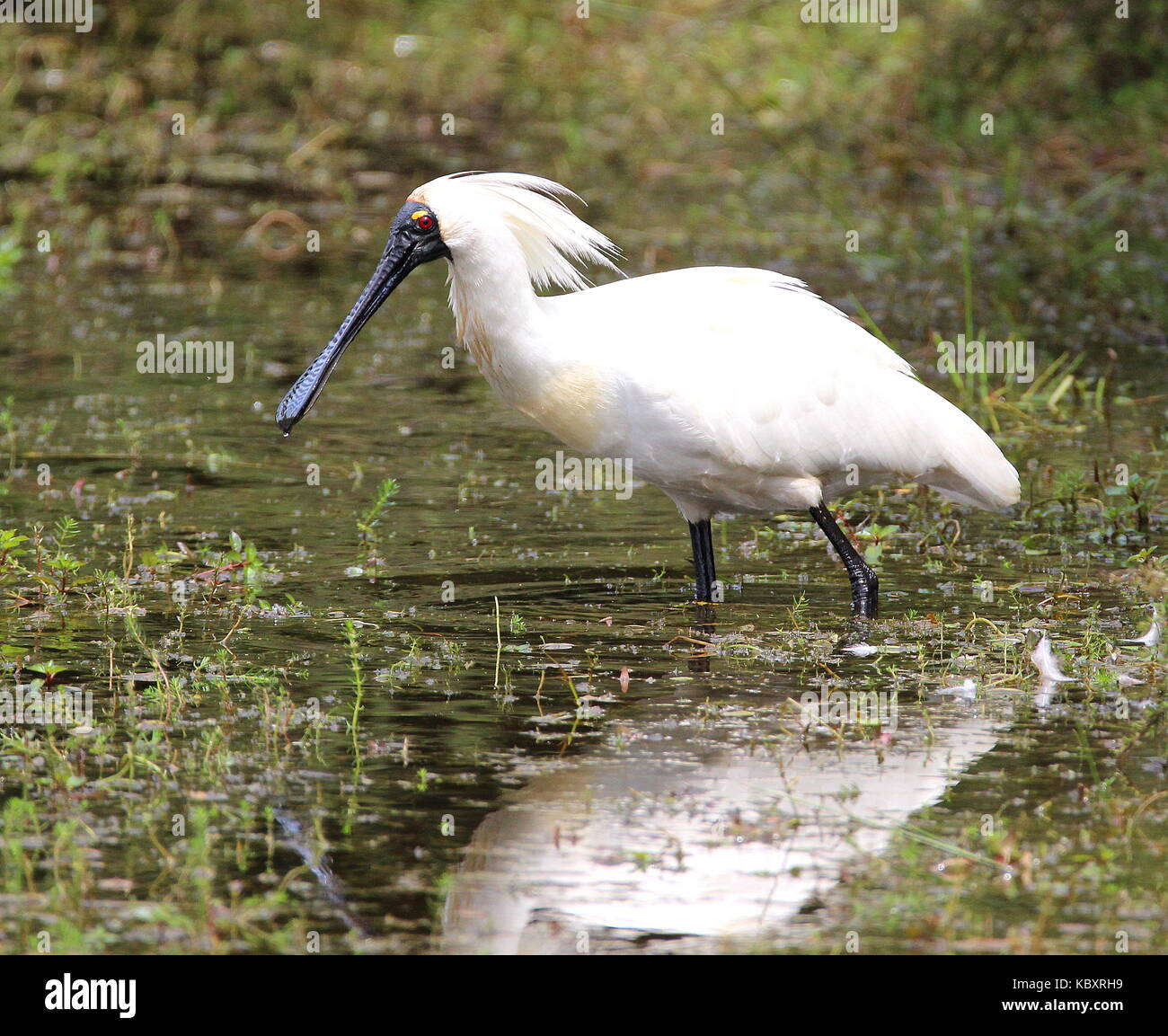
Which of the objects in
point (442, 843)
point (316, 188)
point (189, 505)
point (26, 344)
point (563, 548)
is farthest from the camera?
point (316, 188)

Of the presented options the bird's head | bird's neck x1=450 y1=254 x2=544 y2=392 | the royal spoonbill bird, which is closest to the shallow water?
the royal spoonbill bird

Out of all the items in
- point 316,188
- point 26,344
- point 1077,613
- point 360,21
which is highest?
point 360,21

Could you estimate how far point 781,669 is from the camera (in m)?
6.84

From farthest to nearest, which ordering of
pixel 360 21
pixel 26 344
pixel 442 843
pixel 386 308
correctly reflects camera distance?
pixel 360 21, pixel 386 308, pixel 26 344, pixel 442 843

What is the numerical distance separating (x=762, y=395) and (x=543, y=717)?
169 centimetres

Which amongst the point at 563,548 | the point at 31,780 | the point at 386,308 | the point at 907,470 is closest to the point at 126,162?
the point at 386,308

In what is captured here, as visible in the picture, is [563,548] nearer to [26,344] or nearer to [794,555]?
[794,555]

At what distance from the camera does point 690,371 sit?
283 inches

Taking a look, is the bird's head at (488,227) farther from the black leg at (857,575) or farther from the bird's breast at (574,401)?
the black leg at (857,575)

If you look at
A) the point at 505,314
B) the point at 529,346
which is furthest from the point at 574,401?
the point at 505,314

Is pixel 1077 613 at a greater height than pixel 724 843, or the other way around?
pixel 1077 613

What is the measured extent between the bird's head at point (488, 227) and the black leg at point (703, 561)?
1039 millimetres

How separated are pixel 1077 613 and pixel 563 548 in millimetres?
2224

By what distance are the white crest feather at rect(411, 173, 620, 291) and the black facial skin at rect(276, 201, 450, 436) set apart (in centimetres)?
9
